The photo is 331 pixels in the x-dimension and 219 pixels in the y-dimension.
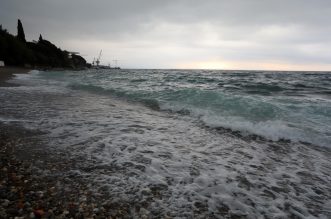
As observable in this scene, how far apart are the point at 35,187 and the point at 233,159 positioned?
3381mm

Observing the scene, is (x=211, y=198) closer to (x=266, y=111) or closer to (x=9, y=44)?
(x=266, y=111)

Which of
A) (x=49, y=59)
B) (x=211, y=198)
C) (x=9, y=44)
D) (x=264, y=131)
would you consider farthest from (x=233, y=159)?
(x=49, y=59)

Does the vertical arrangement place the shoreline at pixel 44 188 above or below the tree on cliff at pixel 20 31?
below

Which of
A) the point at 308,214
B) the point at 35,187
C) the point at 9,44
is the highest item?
the point at 9,44

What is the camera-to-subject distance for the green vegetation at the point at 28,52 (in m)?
50.1

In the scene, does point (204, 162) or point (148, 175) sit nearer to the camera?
point (148, 175)

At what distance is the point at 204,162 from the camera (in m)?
4.61

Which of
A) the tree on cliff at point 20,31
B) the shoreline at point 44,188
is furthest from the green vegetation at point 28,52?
the shoreline at point 44,188

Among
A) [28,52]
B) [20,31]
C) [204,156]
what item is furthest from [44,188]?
[20,31]

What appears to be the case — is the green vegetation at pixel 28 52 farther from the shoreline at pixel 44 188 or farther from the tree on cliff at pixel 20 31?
the shoreline at pixel 44 188

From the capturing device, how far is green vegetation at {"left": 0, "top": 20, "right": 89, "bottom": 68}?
164 feet

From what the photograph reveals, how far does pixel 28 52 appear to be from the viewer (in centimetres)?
5753

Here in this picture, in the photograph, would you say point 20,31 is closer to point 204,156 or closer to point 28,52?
point 28,52

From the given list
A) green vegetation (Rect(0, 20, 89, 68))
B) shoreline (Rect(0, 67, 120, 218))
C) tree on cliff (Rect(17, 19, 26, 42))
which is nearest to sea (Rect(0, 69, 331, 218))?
shoreline (Rect(0, 67, 120, 218))
